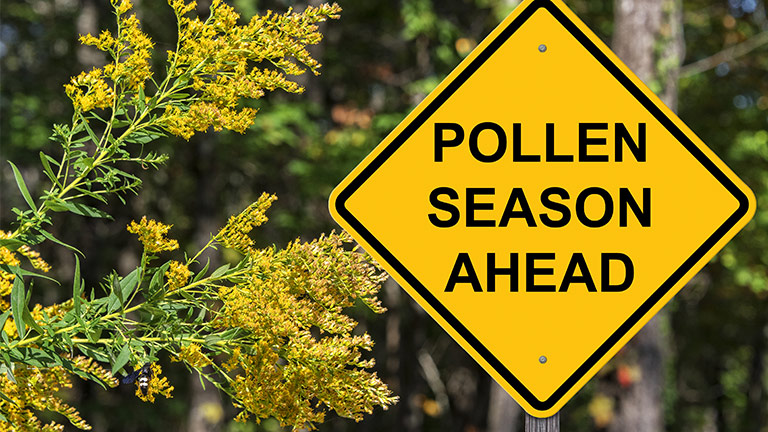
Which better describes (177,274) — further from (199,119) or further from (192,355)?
(199,119)

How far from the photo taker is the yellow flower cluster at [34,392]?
9.41 feet

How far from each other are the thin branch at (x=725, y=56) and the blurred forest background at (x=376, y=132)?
63 mm

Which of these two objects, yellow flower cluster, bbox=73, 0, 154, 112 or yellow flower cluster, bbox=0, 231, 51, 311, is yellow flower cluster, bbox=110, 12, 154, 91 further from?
yellow flower cluster, bbox=0, 231, 51, 311

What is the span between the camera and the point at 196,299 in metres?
2.94

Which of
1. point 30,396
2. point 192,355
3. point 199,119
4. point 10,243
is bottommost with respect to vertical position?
point 30,396

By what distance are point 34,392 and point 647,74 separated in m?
8.76

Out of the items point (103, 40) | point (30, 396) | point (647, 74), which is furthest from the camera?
point (647, 74)

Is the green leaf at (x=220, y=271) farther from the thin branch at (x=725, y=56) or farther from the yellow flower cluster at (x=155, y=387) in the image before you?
the thin branch at (x=725, y=56)

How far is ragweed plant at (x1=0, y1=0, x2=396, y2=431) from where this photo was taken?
2.83 meters

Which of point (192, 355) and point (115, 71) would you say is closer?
point (192, 355)

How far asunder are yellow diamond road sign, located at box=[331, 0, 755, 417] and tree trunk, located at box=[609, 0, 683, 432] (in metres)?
7.21

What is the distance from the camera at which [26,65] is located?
18.7 metres

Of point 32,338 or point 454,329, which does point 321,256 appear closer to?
point 454,329

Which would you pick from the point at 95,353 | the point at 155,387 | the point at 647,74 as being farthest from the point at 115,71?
the point at 647,74
